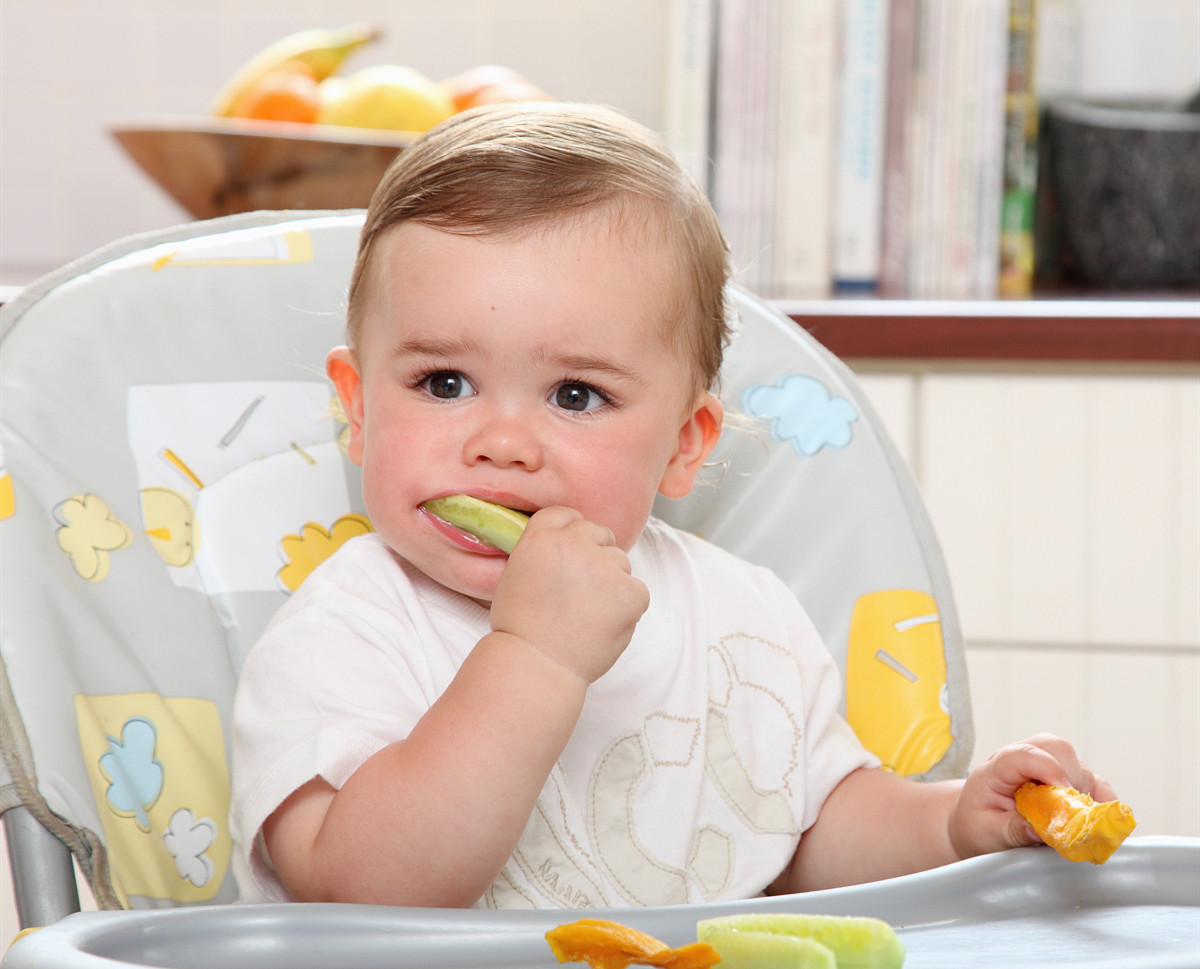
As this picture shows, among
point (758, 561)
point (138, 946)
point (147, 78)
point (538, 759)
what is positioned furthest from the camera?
point (147, 78)

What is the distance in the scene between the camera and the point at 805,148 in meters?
1.41

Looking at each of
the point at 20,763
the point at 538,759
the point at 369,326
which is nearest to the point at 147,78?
the point at 369,326

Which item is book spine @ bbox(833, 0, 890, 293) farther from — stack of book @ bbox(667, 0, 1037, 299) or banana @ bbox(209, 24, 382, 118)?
banana @ bbox(209, 24, 382, 118)

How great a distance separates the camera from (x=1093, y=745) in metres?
1.25

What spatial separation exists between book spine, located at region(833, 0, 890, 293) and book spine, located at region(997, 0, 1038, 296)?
15cm

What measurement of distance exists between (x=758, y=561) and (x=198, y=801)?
387mm

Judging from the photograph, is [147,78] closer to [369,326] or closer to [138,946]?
[369,326]

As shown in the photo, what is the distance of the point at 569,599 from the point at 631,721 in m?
0.17

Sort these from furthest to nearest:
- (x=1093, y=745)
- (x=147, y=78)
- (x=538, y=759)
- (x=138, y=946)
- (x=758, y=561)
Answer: (x=147, y=78) → (x=1093, y=745) → (x=758, y=561) → (x=538, y=759) → (x=138, y=946)

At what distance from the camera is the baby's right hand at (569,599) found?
610 millimetres

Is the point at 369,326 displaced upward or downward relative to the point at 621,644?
upward

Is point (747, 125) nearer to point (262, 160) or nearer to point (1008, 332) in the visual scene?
point (1008, 332)

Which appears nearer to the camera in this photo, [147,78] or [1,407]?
[1,407]

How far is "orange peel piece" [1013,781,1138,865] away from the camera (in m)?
0.54
